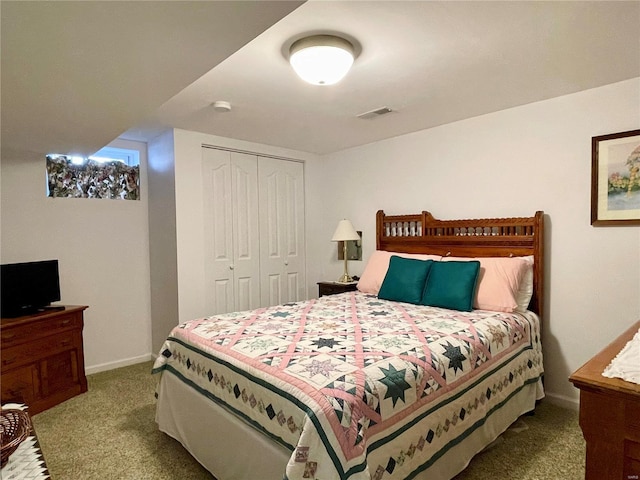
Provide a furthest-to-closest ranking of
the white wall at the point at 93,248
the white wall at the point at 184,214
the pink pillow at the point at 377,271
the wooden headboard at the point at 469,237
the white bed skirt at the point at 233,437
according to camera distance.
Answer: the white wall at the point at 184,214 → the pink pillow at the point at 377,271 → the white wall at the point at 93,248 → the wooden headboard at the point at 469,237 → the white bed skirt at the point at 233,437

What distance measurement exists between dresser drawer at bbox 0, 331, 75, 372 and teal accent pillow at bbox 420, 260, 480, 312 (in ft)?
9.43

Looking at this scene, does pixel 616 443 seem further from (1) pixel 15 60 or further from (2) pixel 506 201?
(1) pixel 15 60

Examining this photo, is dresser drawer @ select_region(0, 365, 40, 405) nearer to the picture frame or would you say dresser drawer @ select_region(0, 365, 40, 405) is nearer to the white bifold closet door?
the white bifold closet door

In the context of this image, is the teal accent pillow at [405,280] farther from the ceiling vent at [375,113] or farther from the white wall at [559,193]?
the ceiling vent at [375,113]

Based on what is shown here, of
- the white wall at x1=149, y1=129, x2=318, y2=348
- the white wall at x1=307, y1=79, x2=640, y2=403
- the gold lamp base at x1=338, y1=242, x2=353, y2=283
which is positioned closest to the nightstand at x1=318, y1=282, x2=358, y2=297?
the gold lamp base at x1=338, y1=242, x2=353, y2=283

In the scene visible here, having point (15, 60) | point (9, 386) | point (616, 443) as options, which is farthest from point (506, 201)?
point (9, 386)

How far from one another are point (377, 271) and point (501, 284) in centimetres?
108

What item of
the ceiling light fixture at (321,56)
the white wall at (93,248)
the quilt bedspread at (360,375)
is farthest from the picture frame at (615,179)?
the white wall at (93,248)

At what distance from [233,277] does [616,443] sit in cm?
328

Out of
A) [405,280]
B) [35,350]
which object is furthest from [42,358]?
[405,280]

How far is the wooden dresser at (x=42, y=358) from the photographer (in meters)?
2.60

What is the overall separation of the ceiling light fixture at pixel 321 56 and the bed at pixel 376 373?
144cm

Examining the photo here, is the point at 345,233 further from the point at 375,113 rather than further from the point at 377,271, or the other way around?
the point at 375,113

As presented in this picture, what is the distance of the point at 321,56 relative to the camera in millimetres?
1845
